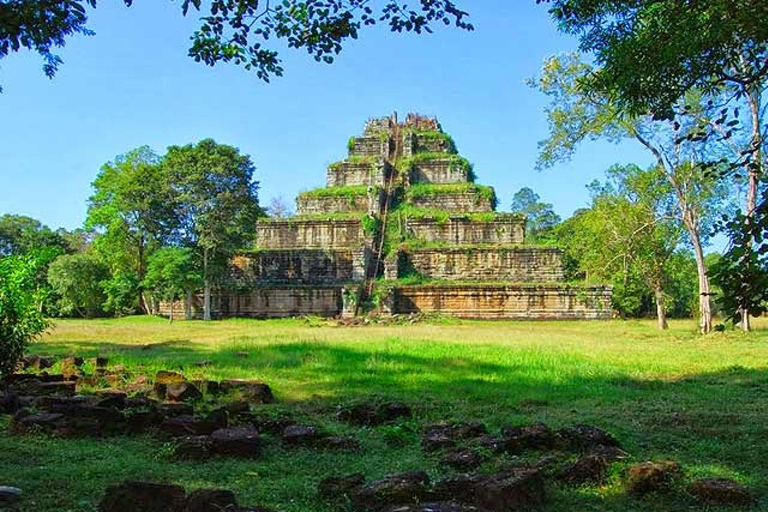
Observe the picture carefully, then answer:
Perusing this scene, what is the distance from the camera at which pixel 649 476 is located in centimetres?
486

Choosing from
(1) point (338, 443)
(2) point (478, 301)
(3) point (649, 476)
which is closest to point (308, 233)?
(2) point (478, 301)

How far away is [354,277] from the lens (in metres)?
32.4

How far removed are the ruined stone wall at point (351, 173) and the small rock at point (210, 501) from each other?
33.8m

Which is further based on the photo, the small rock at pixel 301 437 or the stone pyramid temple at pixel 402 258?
the stone pyramid temple at pixel 402 258

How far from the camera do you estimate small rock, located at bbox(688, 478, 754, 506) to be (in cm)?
455

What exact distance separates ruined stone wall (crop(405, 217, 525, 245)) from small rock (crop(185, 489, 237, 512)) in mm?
29378

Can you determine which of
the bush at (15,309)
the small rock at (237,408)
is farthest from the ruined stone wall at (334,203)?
the small rock at (237,408)

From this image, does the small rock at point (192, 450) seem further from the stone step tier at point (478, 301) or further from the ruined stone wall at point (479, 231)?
the ruined stone wall at point (479, 231)

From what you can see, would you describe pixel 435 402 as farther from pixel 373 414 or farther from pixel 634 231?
pixel 634 231

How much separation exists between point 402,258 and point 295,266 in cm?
534

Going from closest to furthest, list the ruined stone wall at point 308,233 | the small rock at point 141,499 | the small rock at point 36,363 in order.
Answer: the small rock at point 141,499 < the small rock at point 36,363 < the ruined stone wall at point 308,233

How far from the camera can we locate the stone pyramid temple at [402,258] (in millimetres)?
30609


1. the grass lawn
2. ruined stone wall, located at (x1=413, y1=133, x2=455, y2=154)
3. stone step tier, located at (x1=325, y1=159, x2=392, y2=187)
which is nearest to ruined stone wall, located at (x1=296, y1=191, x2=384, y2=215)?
stone step tier, located at (x1=325, y1=159, x2=392, y2=187)

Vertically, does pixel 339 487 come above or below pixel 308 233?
below
